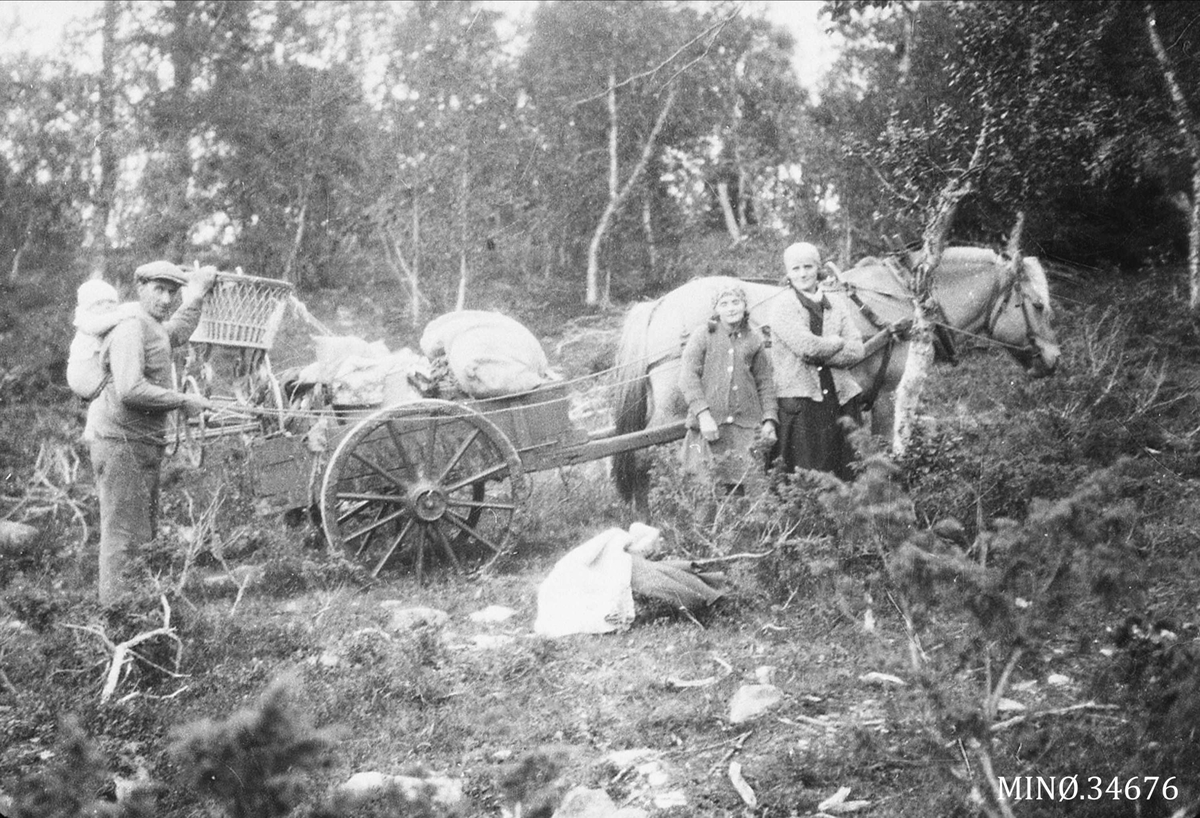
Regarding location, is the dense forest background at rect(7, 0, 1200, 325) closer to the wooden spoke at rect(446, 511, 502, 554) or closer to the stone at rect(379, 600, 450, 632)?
the wooden spoke at rect(446, 511, 502, 554)

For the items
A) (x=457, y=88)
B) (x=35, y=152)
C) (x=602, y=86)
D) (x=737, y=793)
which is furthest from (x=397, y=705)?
(x=602, y=86)

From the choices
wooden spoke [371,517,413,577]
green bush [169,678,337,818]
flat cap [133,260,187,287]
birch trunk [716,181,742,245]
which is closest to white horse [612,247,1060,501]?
wooden spoke [371,517,413,577]

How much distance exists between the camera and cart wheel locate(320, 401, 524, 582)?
6.00m

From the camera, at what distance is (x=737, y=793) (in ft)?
11.2

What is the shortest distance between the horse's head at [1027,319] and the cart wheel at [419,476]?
3.89m

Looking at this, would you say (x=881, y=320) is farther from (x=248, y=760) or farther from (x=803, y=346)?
(x=248, y=760)

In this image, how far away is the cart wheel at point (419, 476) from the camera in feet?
19.7

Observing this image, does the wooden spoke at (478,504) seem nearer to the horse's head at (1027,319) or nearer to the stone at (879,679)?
the stone at (879,679)

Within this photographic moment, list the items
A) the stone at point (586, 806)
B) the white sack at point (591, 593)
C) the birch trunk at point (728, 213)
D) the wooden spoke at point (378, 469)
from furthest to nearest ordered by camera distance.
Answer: the birch trunk at point (728, 213) < the wooden spoke at point (378, 469) < the white sack at point (591, 593) < the stone at point (586, 806)

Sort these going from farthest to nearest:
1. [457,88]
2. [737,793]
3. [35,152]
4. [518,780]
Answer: [457,88] → [35,152] → [737,793] → [518,780]

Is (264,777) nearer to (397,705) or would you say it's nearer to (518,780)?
(518,780)

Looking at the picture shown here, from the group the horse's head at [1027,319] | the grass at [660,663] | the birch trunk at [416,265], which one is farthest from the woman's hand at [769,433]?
the birch trunk at [416,265]

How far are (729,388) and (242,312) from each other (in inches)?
121

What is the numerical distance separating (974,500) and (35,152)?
11.5 meters
